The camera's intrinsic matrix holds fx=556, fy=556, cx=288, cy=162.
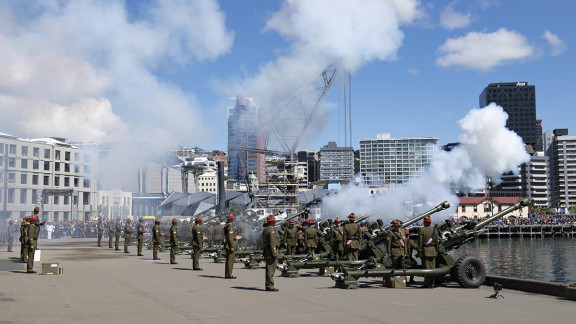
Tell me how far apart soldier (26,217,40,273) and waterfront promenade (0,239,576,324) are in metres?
1.06

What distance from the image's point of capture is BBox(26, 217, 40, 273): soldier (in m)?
19.1

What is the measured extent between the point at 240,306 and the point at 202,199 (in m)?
97.4

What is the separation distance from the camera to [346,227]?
1833cm

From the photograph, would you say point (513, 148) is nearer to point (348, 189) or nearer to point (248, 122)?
point (348, 189)

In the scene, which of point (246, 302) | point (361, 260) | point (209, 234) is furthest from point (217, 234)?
point (246, 302)

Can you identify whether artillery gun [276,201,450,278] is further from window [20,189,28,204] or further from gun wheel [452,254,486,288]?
window [20,189,28,204]

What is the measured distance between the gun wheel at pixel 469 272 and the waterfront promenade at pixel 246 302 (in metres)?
0.33

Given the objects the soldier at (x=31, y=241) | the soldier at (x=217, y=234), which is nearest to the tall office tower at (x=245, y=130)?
the soldier at (x=217, y=234)

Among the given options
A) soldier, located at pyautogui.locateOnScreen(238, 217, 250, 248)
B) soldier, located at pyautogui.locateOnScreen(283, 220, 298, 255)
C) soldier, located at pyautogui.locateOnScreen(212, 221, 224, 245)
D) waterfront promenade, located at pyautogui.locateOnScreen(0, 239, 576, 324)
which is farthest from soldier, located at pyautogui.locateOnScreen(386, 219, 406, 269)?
soldier, located at pyautogui.locateOnScreen(212, 221, 224, 245)

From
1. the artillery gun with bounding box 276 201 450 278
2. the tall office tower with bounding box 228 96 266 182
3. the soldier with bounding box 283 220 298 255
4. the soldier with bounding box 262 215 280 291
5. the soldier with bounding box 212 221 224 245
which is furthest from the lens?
the tall office tower with bounding box 228 96 266 182

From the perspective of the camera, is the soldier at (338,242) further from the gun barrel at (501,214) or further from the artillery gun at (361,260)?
the gun barrel at (501,214)

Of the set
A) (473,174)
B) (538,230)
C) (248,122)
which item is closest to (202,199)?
(248,122)

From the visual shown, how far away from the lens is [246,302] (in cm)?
1267

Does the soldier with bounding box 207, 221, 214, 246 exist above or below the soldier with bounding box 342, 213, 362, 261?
below
